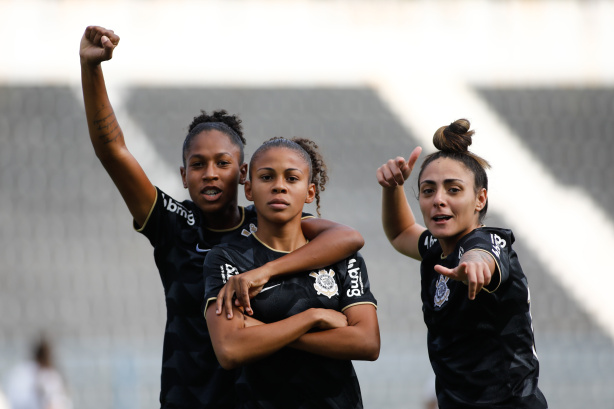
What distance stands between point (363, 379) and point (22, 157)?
4.07m

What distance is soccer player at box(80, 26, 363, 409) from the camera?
2.55 metres

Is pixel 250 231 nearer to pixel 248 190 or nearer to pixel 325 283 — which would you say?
pixel 248 190

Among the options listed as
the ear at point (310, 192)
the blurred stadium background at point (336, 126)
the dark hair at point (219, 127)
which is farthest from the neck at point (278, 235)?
the blurred stadium background at point (336, 126)

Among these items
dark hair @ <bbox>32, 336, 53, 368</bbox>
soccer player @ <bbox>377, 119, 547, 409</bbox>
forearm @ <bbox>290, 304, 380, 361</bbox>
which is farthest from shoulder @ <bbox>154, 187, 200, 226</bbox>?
dark hair @ <bbox>32, 336, 53, 368</bbox>

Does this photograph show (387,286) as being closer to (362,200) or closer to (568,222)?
(362,200)

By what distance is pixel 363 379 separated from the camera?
23.2 feet

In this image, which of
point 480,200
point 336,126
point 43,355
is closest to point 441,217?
point 480,200

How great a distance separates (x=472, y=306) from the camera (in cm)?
242

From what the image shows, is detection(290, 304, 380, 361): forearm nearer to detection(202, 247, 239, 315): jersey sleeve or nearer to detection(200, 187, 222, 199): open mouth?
detection(202, 247, 239, 315): jersey sleeve

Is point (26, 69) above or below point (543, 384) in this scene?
above

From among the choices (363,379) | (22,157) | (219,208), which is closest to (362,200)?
(363,379)

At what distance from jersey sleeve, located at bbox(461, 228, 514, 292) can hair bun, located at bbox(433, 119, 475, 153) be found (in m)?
0.33

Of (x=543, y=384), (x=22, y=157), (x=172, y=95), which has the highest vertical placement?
(x=172, y=95)

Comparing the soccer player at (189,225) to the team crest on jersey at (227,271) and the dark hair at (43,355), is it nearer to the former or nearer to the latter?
the team crest on jersey at (227,271)
